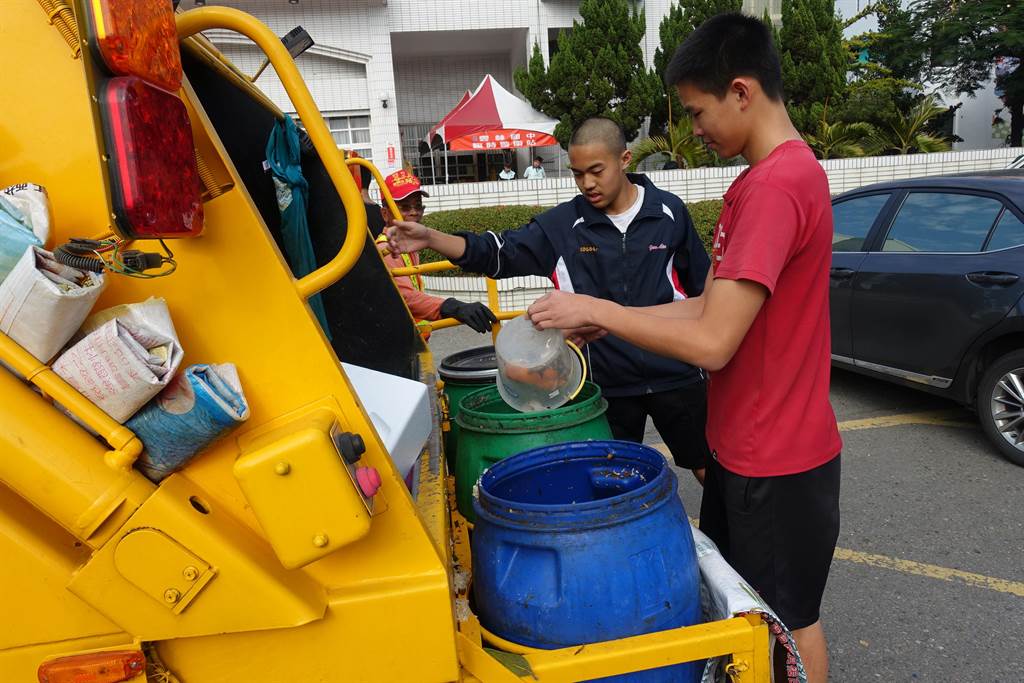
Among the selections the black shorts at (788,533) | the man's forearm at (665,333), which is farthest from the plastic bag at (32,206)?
the black shorts at (788,533)

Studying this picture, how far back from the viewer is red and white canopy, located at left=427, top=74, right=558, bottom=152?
1516 centimetres

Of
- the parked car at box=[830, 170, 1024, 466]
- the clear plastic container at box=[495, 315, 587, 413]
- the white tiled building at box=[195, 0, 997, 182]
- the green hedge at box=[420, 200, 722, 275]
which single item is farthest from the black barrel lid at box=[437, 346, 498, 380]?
the white tiled building at box=[195, 0, 997, 182]

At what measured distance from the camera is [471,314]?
314 centimetres

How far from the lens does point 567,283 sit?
3031 mm

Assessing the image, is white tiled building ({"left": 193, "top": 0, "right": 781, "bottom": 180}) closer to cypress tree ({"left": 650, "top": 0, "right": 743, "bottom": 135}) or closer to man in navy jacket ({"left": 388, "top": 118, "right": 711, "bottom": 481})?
cypress tree ({"left": 650, "top": 0, "right": 743, "bottom": 135})

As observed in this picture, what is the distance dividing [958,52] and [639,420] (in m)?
22.6

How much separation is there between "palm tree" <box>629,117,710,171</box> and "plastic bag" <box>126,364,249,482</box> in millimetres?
13500

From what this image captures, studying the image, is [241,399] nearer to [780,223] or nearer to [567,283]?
[780,223]

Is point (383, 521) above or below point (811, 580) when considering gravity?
above

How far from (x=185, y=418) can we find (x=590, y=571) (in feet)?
2.93

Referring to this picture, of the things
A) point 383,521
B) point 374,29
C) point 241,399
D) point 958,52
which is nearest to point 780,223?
point 383,521

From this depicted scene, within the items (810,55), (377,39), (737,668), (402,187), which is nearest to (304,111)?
(737,668)

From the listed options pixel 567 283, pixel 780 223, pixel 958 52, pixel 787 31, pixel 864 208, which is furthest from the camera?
pixel 958 52

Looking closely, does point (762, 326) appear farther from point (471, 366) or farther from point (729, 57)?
point (471, 366)
